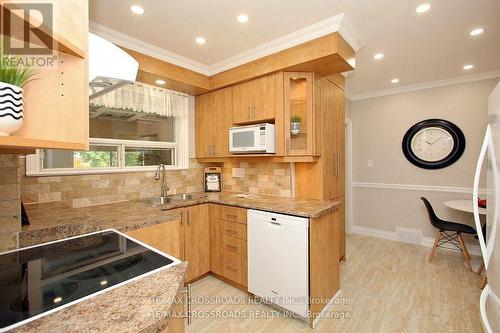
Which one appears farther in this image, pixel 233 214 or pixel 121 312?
pixel 233 214

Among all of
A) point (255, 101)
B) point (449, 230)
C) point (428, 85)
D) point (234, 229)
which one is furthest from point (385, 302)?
point (428, 85)

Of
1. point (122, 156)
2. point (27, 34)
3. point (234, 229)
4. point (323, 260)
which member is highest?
point (27, 34)

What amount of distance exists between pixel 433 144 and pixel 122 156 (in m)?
4.38

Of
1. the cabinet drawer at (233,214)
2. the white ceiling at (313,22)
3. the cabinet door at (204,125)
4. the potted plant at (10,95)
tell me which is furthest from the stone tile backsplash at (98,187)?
the potted plant at (10,95)

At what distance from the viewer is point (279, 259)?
2.08 meters

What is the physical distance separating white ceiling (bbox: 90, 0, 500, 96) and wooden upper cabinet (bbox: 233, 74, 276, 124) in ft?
1.22

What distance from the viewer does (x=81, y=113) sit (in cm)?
83

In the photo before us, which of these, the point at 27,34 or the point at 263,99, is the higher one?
the point at 263,99

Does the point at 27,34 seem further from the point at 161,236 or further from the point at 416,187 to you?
the point at 416,187

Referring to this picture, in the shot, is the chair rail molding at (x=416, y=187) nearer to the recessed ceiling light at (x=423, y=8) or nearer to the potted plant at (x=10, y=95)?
the recessed ceiling light at (x=423, y=8)

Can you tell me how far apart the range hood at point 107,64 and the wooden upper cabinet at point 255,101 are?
1656mm

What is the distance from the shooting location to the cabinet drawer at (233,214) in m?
2.39

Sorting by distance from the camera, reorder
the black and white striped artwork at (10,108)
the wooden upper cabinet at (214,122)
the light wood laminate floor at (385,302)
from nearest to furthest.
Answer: the black and white striped artwork at (10,108)
the light wood laminate floor at (385,302)
the wooden upper cabinet at (214,122)

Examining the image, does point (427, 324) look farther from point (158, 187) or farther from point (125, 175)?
point (125, 175)
